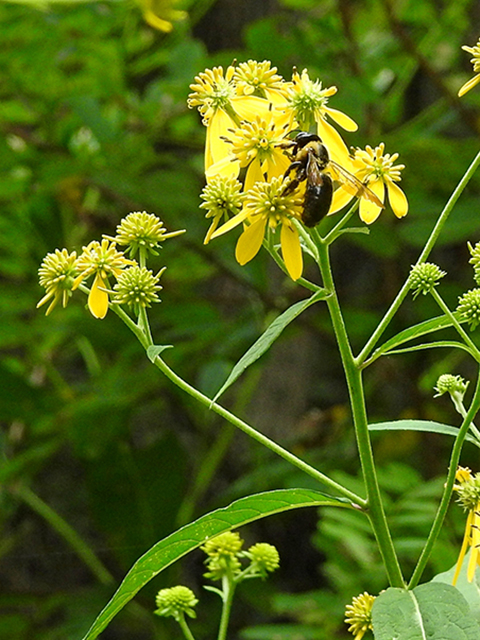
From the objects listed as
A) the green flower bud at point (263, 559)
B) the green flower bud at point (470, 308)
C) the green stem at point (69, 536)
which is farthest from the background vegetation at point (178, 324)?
the green flower bud at point (470, 308)

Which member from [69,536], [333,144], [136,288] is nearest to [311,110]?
[333,144]

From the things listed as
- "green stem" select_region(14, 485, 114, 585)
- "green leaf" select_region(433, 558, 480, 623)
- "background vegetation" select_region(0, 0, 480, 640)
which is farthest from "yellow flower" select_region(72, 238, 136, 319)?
"green stem" select_region(14, 485, 114, 585)

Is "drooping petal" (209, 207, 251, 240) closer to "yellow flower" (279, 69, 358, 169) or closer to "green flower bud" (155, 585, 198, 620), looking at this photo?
"yellow flower" (279, 69, 358, 169)

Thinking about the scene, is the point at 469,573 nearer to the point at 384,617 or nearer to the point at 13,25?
the point at 384,617

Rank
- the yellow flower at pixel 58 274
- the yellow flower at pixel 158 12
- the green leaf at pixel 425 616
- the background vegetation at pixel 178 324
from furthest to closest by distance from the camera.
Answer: the background vegetation at pixel 178 324, the yellow flower at pixel 158 12, the yellow flower at pixel 58 274, the green leaf at pixel 425 616

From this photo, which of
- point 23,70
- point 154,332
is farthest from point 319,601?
point 23,70

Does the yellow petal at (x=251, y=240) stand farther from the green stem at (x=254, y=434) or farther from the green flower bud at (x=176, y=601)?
the green flower bud at (x=176, y=601)
